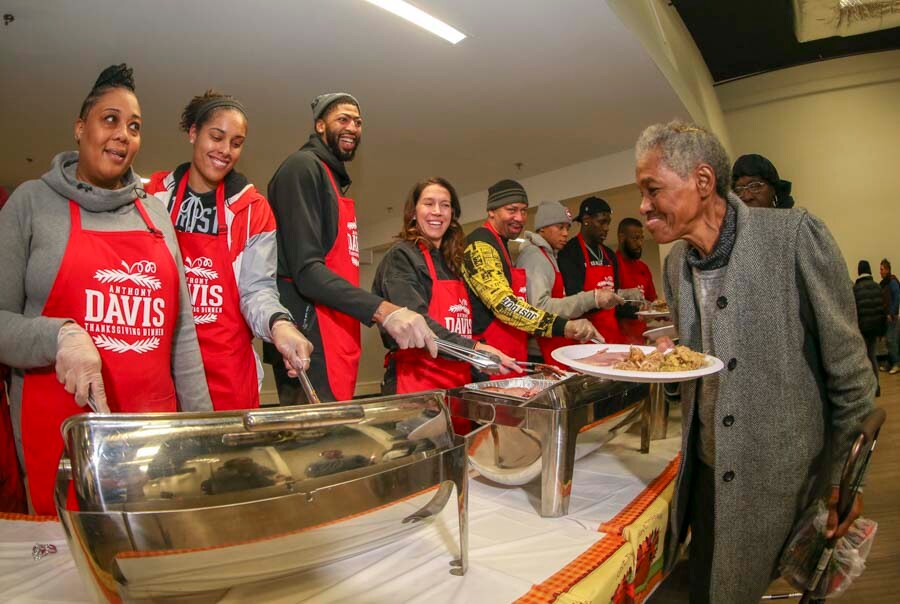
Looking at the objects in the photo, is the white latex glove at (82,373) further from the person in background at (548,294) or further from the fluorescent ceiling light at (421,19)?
the fluorescent ceiling light at (421,19)

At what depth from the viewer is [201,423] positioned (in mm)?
573

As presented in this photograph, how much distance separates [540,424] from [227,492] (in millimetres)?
656

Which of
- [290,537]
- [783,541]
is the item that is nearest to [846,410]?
[783,541]

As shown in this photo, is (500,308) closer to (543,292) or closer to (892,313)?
(543,292)

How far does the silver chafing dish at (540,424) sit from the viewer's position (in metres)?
1.04

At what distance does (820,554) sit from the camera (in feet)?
2.89

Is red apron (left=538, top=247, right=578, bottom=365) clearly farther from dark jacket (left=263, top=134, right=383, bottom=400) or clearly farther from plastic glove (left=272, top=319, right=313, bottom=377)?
plastic glove (left=272, top=319, right=313, bottom=377)

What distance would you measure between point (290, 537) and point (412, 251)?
120 cm

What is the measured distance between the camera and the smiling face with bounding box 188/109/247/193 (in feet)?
3.98

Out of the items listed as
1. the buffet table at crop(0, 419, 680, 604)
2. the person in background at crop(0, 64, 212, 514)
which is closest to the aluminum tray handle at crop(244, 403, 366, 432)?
the buffet table at crop(0, 419, 680, 604)

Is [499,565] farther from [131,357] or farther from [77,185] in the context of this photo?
[77,185]

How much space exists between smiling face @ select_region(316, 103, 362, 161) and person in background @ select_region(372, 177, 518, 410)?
14.9 inches

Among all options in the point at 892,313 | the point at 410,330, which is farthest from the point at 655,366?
the point at 892,313

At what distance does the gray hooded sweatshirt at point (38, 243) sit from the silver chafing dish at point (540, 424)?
715 mm
